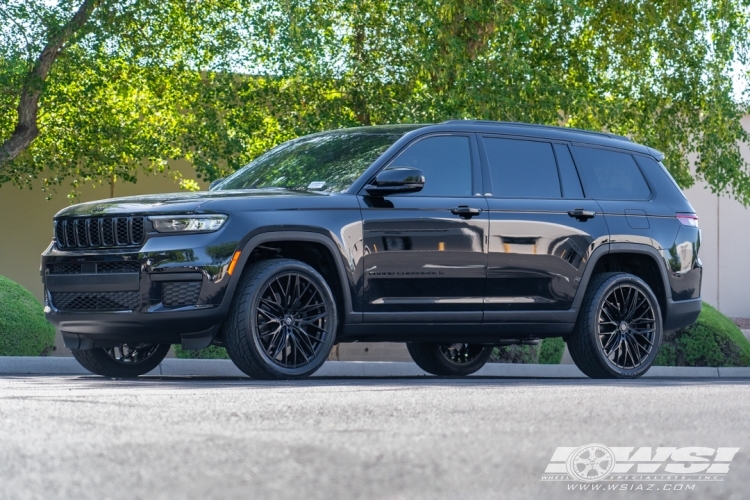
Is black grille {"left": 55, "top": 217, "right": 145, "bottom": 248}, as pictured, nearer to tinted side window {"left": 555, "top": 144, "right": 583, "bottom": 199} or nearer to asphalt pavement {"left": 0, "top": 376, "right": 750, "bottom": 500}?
asphalt pavement {"left": 0, "top": 376, "right": 750, "bottom": 500}

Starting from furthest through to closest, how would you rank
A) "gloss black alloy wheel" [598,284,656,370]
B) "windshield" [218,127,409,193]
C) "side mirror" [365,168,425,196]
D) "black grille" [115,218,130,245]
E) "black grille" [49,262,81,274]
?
"gloss black alloy wheel" [598,284,656,370] < "windshield" [218,127,409,193] < "side mirror" [365,168,425,196] < "black grille" [49,262,81,274] < "black grille" [115,218,130,245]

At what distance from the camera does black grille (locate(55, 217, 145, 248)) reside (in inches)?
316

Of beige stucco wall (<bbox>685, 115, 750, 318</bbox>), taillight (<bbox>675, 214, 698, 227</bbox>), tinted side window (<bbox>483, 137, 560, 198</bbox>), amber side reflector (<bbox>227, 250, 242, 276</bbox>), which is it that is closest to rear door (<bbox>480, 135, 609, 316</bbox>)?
tinted side window (<bbox>483, 137, 560, 198</bbox>)

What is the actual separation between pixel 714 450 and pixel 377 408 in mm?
1812

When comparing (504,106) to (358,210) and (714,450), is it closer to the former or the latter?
(358,210)

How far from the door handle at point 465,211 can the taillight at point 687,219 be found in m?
2.33

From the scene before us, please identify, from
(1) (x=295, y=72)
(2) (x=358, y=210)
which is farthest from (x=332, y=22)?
(2) (x=358, y=210)

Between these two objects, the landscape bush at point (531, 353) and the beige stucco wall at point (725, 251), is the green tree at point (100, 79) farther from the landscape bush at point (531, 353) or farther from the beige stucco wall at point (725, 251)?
the beige stucco wall at point (725, 251)

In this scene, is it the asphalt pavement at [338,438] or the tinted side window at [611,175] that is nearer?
the asphalt pavement at [338,438]

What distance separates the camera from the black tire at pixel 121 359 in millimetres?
9352

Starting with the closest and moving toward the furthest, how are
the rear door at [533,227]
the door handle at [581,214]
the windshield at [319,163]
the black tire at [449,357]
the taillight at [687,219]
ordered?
the windshield at [319,163], the rear door at [533,227], the door handle at [581,214], the taillight at [687,219], the black tire at [449,357]

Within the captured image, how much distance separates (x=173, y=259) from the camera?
7.87 metres

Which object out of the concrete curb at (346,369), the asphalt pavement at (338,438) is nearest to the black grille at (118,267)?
the asphalt pavement at (338,438)

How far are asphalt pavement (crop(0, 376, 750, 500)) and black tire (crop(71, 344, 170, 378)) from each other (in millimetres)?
2248
